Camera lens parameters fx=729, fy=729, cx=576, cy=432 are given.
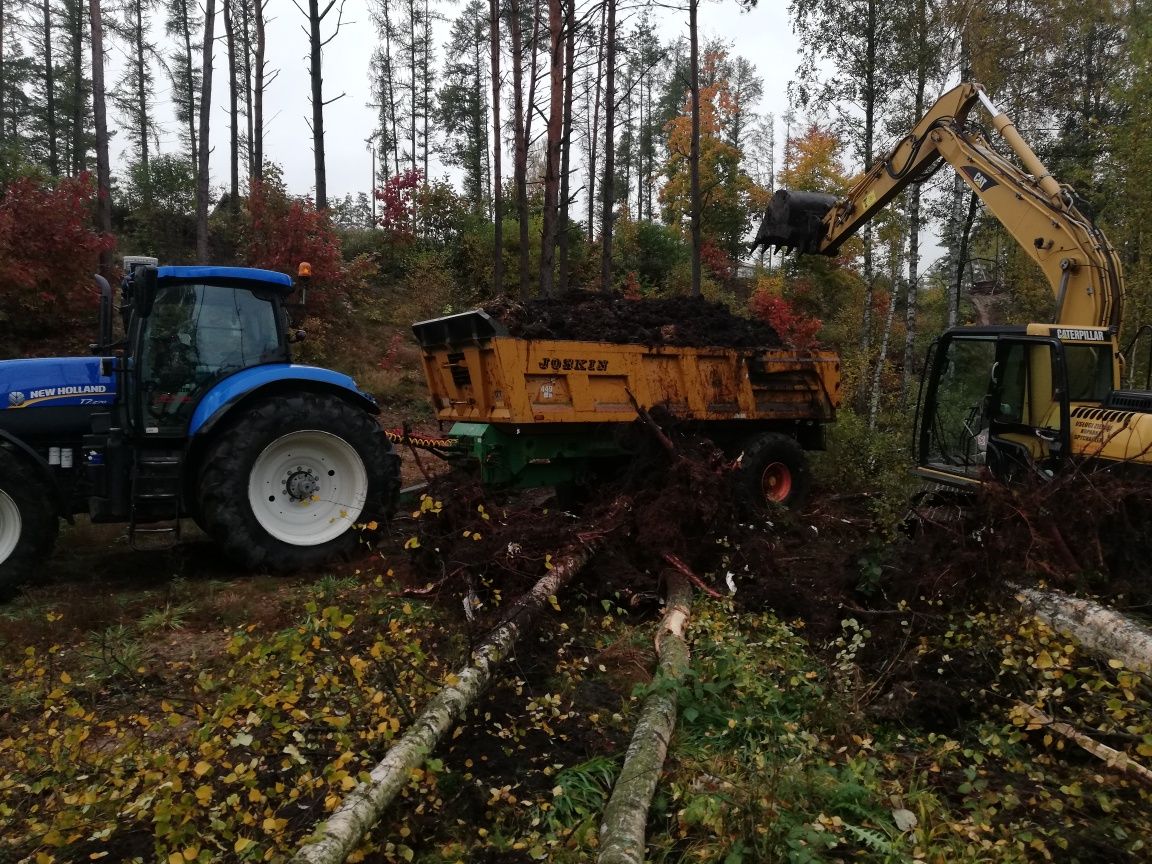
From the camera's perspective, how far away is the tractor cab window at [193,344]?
230 inches

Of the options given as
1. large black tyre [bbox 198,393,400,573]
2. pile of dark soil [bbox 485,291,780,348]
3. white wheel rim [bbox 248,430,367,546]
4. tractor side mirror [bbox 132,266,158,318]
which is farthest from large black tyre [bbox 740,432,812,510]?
tractor side mirror [bbox 132,266,158,318]

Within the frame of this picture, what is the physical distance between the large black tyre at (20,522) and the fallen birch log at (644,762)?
4.52 m

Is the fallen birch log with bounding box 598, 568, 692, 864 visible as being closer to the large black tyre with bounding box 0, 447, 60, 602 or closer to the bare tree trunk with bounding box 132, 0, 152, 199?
the large black tyre with bounding box 0, 447, 60, 602

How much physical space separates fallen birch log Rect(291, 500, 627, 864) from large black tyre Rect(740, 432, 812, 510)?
3.46 metres

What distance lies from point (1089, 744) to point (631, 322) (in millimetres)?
5132

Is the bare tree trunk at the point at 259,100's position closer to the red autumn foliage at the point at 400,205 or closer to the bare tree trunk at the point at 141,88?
the red autumn foliage at the point at 400,205

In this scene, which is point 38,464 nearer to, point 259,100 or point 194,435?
point 194,435

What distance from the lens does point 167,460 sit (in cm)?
570

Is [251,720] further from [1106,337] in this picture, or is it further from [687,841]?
[1106,337]

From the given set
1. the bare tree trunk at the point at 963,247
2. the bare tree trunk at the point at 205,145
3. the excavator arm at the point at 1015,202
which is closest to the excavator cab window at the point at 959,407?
the excavator arm at the point at 1015,202

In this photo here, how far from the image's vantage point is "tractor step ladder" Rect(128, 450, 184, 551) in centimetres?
556

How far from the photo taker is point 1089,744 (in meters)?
3.24

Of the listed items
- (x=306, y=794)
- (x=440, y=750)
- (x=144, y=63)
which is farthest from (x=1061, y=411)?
(x=144, y=63)

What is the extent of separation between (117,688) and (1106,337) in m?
7.27
